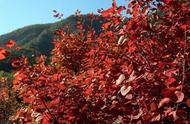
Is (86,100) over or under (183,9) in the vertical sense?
under

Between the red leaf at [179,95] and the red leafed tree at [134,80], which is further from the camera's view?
the red leafed tree at [134,80]

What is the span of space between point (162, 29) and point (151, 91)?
1917 mm

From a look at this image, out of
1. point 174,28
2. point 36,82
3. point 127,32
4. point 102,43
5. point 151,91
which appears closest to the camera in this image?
point 151,91

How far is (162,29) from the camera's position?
6.43 meters

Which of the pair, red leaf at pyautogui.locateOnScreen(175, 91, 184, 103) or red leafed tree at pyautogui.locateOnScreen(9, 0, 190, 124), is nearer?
A: red leaf at pyautogui.locateOnScreen(175, 91, 184, 103)

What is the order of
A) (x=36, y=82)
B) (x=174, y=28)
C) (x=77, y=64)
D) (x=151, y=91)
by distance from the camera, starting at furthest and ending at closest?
(x=77, y=64), (x=36, y=82), (x=174, y=28), (x=151, y=91)

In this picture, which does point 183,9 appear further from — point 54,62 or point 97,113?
point 54,62

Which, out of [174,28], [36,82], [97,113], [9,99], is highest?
[174,28]

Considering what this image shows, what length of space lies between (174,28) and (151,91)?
60.4 inches

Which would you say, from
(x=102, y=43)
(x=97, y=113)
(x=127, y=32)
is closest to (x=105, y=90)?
(x=97, y=113)

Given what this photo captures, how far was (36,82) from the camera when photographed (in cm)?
688

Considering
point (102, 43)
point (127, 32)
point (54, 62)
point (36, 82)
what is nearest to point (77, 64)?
point (54, 62)

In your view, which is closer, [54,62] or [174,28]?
[174,28]

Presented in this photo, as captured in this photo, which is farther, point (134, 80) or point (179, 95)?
point (134, 80)
